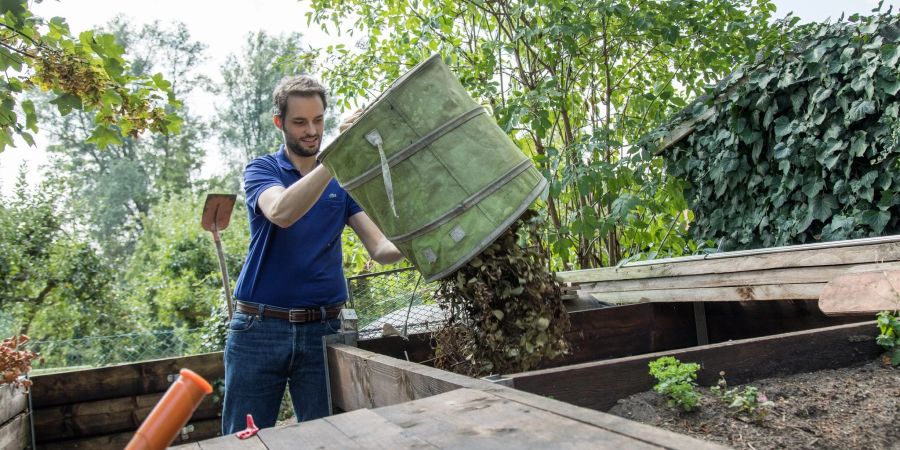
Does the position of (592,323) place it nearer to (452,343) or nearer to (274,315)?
(452,343)

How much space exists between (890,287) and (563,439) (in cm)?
144

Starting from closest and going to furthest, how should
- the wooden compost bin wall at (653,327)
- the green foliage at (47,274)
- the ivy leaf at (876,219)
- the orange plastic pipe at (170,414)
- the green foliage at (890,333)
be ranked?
the orange plastic pipe at (170,414)
the green foliage at (890,333)
the wooden compost bin wall at (653,327)
the ivy leaf at (876,219)
the green foliage at (47,274)

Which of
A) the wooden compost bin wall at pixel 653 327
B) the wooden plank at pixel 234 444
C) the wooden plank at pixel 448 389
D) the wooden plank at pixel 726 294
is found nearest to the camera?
the wooden plank at pixel 448 389

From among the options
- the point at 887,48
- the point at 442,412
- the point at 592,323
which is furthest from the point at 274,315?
the point at 887,48

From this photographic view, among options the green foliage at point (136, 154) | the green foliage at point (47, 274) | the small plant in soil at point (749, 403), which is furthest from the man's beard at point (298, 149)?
the green foliage at point (136, 154)

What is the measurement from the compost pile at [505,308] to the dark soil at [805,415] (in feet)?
1.36

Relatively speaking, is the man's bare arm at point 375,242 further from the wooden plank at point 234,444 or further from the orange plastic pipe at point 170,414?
the orange plastic pipe at point 170,414

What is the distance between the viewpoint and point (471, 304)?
237 cm

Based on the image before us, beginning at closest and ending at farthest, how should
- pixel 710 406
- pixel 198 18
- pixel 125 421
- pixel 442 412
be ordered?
pixel 442 412, pixel 710 406, pixel 125 421, pixel 198 18

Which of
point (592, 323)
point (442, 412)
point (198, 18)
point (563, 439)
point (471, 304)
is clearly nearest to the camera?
→ point (563, 439)

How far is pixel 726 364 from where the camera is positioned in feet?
6.72

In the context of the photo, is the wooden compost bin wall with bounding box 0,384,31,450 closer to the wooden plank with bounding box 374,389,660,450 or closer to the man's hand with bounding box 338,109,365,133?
the man's hand with bounding box 338,109,365,133

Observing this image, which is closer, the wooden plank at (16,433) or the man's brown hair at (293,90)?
the man's brown hair at (293,90)

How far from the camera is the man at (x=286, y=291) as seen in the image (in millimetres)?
2746
